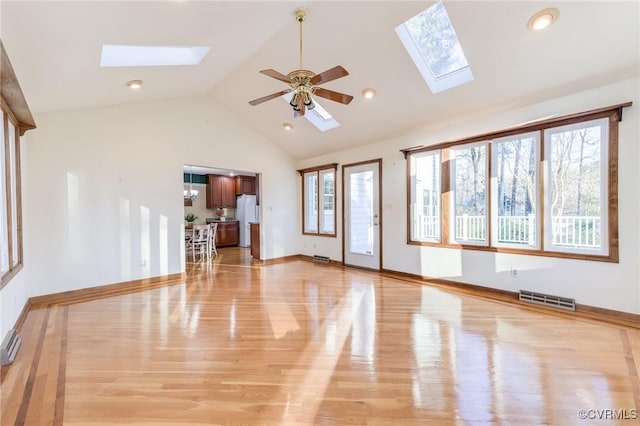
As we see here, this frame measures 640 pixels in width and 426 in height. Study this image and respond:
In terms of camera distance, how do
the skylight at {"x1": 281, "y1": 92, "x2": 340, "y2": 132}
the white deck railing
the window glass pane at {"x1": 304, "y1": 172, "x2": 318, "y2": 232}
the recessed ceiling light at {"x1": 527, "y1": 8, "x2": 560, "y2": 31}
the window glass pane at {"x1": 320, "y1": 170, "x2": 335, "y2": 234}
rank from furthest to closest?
the window glass pane at {"x1": 304, "y1": 172, "x2": 318, "y2": 232} → the window glass pane at {"x1": 320, "y1": 170, "x2": 335, "y2": 234} → the skylight at {"x1": 281, "y1": 92, "x2": 340, "y2": 132} → the white deck railing → the recessed ceiling light at {"x1": 527, "y1": 8, "x2": 560, "y2": 31}

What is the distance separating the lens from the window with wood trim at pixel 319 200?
6.86 metres

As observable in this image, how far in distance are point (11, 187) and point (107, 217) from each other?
1.32 metres

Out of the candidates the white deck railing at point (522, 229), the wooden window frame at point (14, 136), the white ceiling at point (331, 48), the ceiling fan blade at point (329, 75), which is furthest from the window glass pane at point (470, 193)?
the wooden window frame at point (14, 136)

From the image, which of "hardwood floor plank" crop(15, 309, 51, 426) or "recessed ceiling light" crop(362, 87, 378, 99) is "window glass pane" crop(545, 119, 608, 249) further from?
"hardwood floor plank" crop(15, 309, 51, 426)

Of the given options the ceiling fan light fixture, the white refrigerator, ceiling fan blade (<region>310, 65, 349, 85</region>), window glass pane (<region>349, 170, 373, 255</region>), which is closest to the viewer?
ceiling fan blade (<region>310, 65, 349, 85</region>)

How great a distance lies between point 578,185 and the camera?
364cm

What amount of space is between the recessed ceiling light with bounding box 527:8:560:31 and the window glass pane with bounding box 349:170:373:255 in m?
3.47

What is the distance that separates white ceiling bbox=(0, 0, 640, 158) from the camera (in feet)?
8.00

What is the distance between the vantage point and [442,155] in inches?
194

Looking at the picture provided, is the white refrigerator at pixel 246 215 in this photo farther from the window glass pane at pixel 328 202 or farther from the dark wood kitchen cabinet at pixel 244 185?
the window glass pane at pixel 328 202

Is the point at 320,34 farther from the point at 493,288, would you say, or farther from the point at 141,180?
the point at 493,288

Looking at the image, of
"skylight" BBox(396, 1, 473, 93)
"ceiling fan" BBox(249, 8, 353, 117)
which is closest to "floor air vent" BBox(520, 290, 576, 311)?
"skylight" BBox(396, 1, 473, 93)

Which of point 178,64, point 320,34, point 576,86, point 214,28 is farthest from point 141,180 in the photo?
point 576,86

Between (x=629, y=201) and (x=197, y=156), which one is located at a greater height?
(x=197, y=156)
